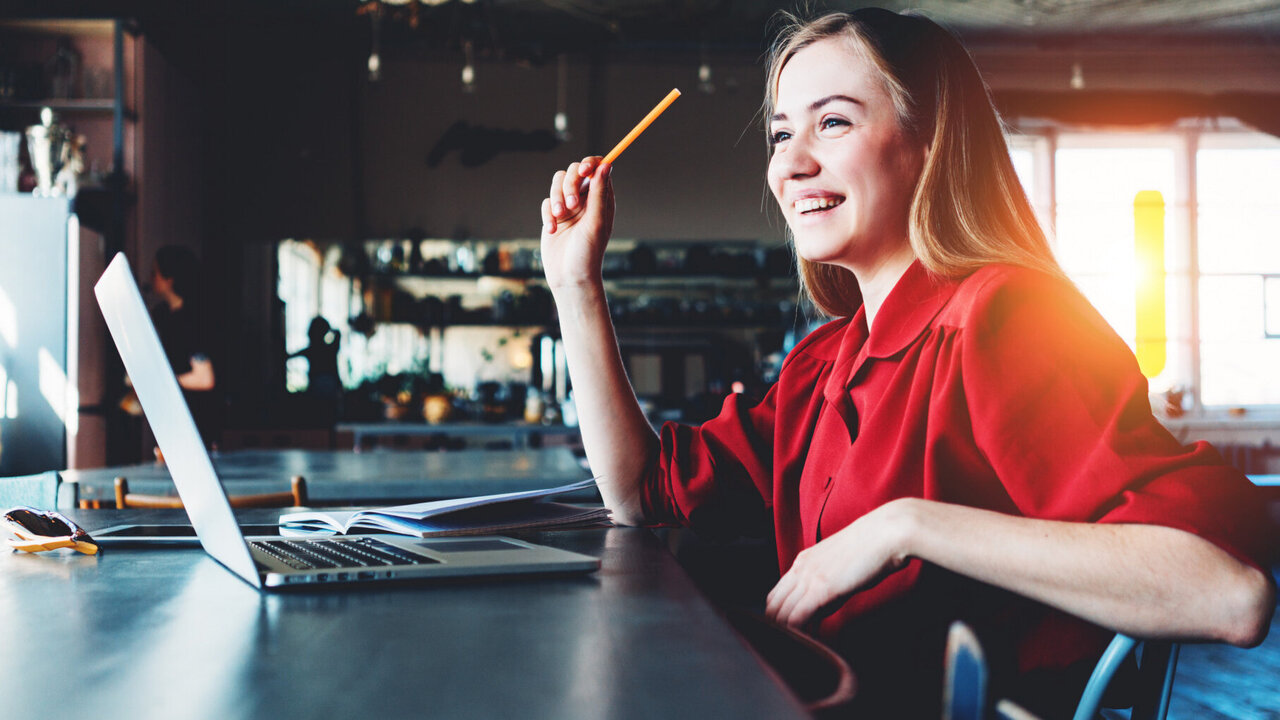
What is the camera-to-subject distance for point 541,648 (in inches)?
23.8

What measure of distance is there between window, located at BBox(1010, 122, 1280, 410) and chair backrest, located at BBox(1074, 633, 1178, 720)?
21.6 ft

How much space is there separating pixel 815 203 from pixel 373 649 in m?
0.83

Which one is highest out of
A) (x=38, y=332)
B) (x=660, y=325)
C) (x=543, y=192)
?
(x=543, y=192)

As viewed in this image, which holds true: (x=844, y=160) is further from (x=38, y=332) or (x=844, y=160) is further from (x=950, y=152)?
(x=38, y=332)

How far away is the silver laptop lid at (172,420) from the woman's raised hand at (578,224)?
564 millimetres

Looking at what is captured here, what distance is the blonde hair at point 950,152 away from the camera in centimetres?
108

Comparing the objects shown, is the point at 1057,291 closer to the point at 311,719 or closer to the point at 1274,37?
the point at 311,719

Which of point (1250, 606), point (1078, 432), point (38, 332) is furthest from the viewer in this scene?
point (38, 332)

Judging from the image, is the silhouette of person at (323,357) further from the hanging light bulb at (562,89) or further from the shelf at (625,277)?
the hanging light bulb at (562,89)

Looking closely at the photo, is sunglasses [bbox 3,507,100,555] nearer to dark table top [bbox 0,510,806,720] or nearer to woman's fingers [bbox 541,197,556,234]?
dark table top [bbox 0,510,806,720]

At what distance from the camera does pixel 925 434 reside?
1.00 m

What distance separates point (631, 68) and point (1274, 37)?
15.5ft

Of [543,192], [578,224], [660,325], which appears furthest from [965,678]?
[543,192]

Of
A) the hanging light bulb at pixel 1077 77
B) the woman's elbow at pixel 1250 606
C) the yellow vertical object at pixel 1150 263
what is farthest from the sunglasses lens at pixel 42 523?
the hanging light bulb at pixel 1077 77
